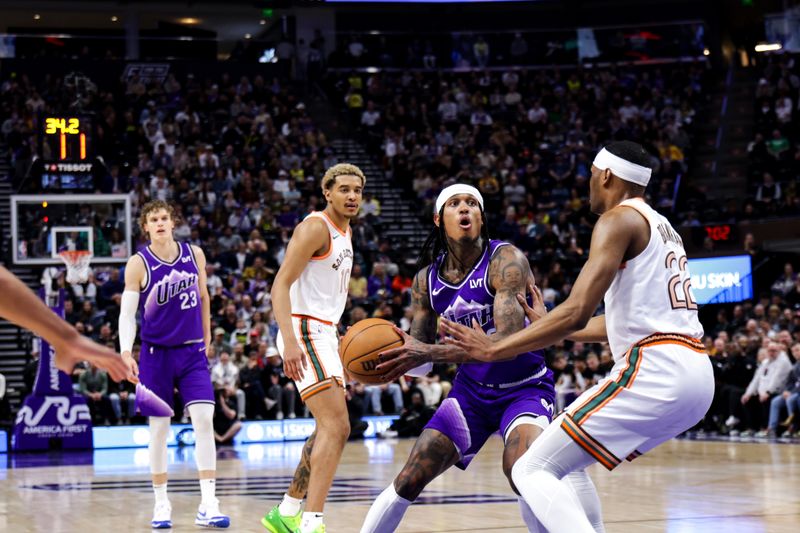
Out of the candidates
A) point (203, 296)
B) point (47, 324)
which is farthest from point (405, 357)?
point (203, 296)

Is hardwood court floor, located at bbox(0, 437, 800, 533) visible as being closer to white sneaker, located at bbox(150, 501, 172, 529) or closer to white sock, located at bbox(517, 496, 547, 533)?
white sneaker, located at bbox(150, 501, 172, 529)

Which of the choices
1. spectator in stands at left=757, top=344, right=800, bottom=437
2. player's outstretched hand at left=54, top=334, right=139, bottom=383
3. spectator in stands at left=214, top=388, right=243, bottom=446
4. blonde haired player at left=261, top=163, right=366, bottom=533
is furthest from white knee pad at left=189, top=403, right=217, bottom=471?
spectator in stands at left=757, top=344, right=800, bottom=437

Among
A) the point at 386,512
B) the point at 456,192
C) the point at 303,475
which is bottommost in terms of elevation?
the point at 303,475

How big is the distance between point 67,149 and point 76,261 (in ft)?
5.27

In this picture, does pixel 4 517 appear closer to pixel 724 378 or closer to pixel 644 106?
pixel 724 378

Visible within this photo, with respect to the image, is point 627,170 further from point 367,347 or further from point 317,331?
point 317,331

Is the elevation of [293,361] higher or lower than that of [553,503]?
higher

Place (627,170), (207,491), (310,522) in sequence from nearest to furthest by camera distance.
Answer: (627,170)
(310,522)
(207,491)

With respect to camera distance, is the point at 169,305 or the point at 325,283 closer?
the point at 325,283

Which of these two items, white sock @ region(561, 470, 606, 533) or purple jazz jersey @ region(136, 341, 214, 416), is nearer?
white sock @ region(561, 470, 606, 533)

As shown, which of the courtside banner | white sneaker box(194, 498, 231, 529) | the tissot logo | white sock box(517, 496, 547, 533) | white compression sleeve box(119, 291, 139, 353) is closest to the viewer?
white sock box(517, 496, 547, 533)

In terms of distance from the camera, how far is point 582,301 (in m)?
4.57

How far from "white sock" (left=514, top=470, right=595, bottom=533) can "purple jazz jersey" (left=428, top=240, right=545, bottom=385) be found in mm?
1141

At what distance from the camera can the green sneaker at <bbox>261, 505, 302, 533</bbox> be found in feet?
22.8
